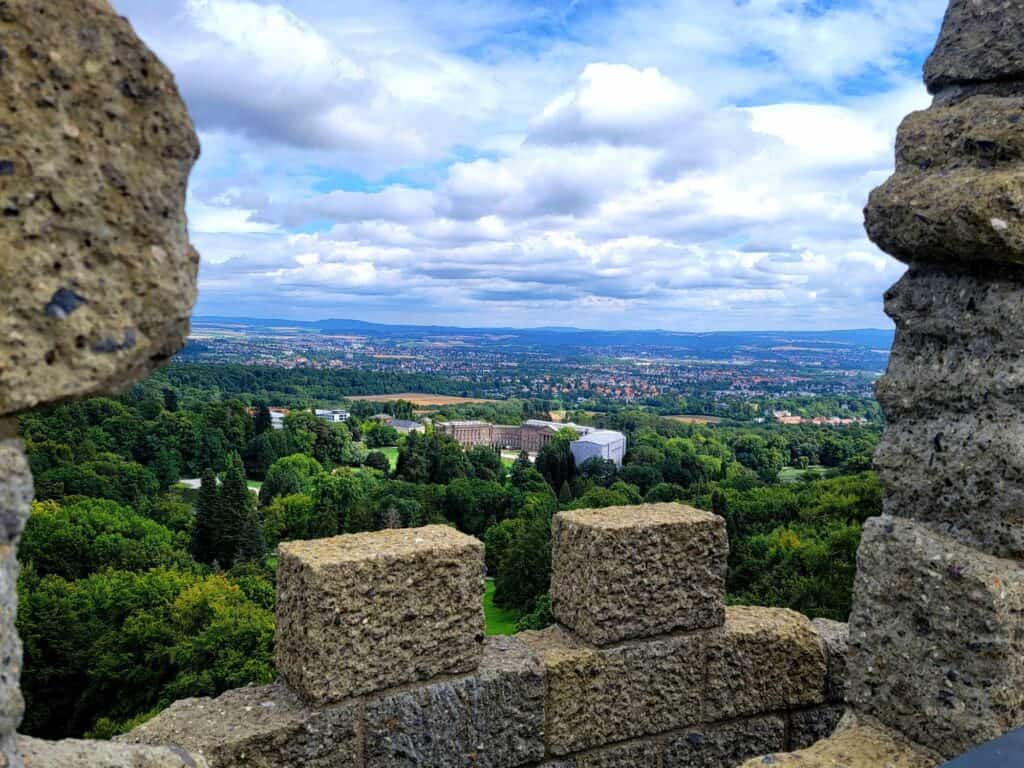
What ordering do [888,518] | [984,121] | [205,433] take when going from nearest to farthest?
1. [984,121]
2. [888,518]
3. [205,433]

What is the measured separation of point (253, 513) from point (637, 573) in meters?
48.1

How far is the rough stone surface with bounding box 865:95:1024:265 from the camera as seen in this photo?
2650 mm

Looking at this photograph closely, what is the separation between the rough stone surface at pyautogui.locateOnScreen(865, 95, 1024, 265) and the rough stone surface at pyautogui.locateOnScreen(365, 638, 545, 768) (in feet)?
7.29

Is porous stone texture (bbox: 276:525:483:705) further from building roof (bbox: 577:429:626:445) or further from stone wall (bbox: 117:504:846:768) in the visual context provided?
building roof (bbox: 577:429:626:445)

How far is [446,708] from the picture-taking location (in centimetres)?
350

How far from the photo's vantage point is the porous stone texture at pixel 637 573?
3803 millimetres

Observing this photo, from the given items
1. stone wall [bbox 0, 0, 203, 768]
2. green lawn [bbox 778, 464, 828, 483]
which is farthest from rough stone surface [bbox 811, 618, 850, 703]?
green lawn [bbox 778, 464, 828, 483]

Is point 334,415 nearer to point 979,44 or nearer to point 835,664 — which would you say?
point 835,664

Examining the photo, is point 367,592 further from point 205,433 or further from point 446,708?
point 205,433

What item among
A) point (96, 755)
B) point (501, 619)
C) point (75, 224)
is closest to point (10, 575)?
point (96, 755)

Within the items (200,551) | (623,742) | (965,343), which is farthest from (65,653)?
(965,343)

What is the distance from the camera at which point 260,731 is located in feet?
10.4

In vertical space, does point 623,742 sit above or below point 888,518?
below

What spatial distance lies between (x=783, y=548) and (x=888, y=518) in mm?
23751
